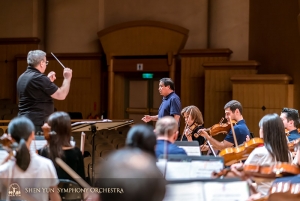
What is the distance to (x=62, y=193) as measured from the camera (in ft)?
9.96

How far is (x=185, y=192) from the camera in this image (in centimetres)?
245

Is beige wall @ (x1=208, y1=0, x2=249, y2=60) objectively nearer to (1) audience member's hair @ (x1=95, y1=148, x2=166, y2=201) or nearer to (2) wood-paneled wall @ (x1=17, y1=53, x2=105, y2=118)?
(2) wood-paneled wall @ (x1=17, y1=53, x2=105, y2=118)

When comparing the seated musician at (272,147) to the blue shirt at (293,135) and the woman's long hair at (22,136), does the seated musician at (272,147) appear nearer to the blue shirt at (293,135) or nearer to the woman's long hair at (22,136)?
the blue shirt at (293,135)

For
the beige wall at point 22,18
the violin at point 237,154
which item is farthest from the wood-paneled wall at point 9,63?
the violin at point 237,154

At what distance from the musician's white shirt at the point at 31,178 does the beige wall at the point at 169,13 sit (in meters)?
7.63

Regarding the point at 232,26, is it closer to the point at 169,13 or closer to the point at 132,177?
the point at 169,13

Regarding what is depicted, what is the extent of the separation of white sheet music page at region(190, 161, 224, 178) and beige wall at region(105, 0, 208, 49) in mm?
7307

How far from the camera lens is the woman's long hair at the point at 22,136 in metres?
2.75

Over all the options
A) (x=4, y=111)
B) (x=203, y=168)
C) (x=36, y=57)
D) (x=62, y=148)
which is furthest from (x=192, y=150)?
(x=4, y=111)

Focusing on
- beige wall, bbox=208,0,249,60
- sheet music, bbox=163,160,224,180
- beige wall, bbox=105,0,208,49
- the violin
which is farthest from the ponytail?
beige wall, bbox=105,0,208,49

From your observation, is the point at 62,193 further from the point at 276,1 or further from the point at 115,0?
the point at 115,0

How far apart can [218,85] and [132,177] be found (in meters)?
8.07

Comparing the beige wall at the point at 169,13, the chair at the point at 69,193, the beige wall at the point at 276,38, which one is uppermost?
the beige wall at the point at 169,13

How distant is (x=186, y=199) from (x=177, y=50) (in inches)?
304
